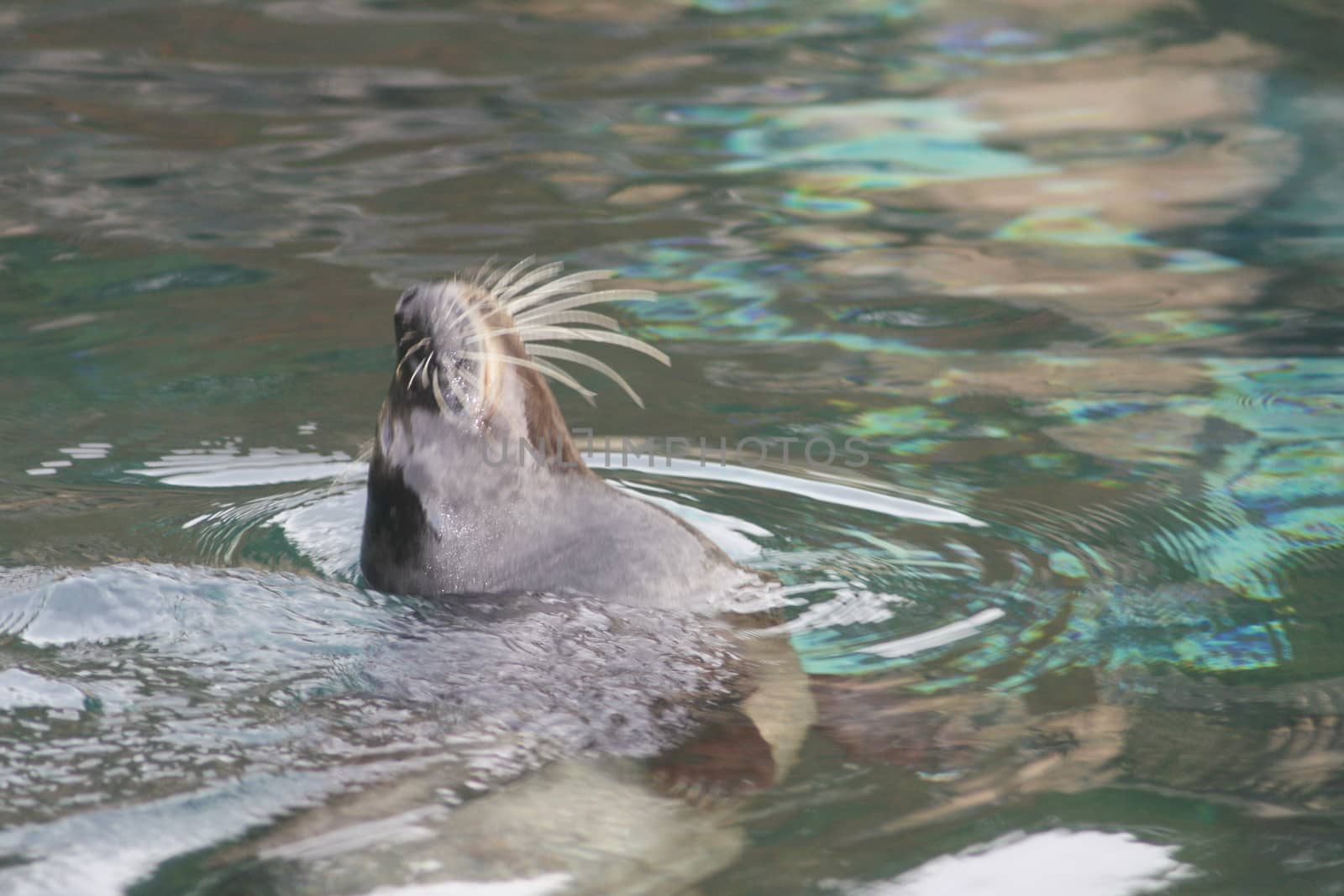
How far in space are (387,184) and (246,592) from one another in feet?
14.6

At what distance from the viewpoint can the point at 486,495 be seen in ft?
12.2

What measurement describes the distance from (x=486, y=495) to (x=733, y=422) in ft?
5.40

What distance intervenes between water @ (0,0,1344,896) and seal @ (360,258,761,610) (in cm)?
16

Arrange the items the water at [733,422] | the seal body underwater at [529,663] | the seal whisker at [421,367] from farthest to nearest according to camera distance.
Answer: the seal whisker at [421,367] < the water at [733,422] < the seal body underwater at [529,663]

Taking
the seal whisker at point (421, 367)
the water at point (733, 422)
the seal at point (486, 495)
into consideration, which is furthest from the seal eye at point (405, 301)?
the water at point (733, 422)

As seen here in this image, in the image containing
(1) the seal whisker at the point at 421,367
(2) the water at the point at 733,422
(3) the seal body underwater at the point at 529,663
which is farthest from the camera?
(1) the seal whisker at the point at 421,367

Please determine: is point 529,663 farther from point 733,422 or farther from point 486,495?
A: point 733,422

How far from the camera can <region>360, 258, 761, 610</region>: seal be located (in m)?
3.67

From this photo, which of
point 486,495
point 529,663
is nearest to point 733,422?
point 486,495

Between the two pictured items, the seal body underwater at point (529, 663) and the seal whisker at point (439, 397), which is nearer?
the seal body underwater at point (529, 663)

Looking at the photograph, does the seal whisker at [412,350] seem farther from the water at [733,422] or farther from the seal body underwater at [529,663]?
the water at [733,422]

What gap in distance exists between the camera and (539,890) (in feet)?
8.81

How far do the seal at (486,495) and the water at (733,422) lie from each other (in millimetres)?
160

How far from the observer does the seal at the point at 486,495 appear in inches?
144
